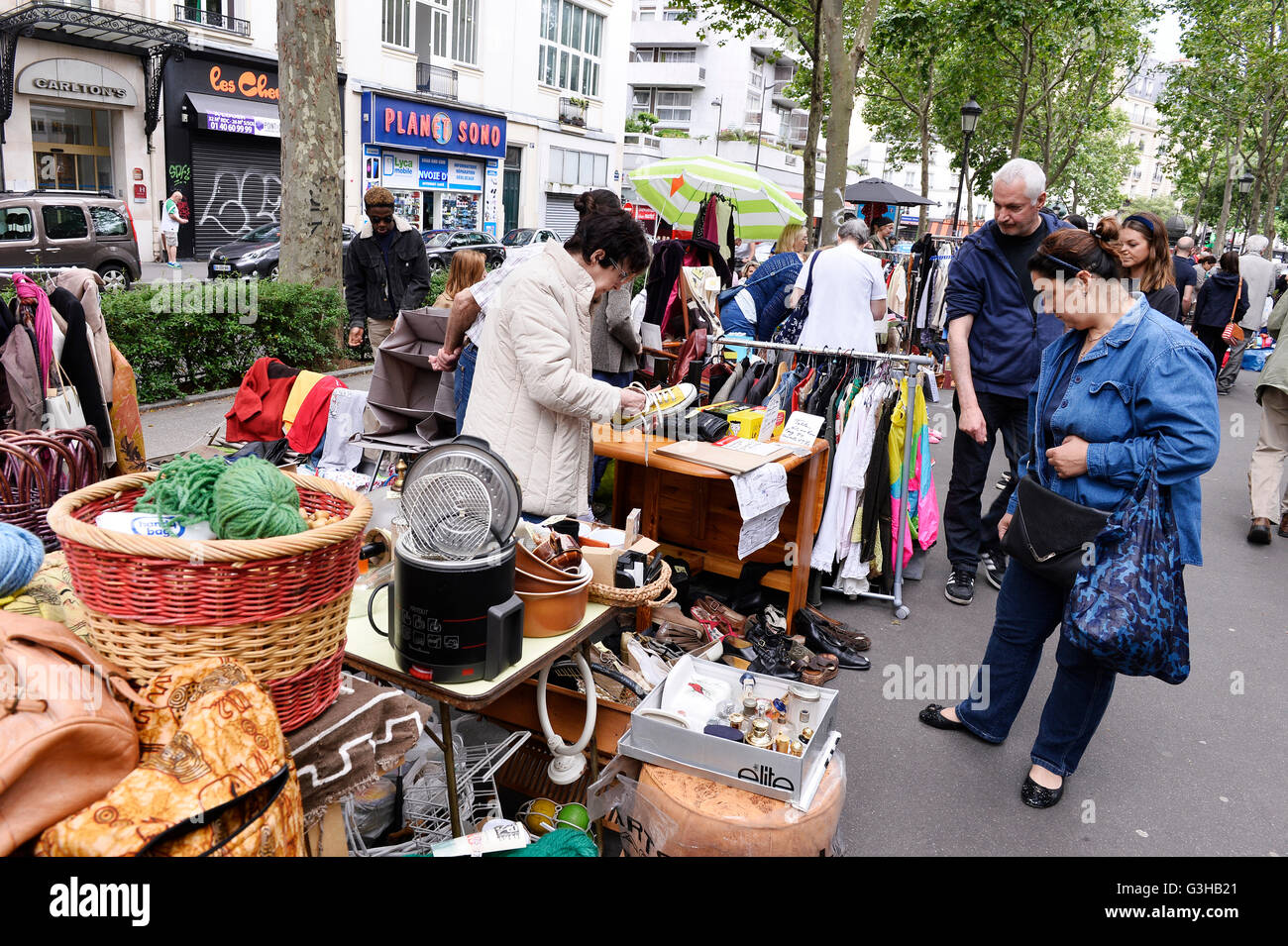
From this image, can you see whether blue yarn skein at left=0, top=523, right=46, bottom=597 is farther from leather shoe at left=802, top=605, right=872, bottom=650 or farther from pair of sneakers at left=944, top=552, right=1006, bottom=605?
pair of sneakers at left=944, top=552, right=1006, bottom=605

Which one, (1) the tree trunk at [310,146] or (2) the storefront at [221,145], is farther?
(2) the storefront at [221,145]

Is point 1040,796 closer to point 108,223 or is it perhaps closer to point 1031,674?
point 1031,674

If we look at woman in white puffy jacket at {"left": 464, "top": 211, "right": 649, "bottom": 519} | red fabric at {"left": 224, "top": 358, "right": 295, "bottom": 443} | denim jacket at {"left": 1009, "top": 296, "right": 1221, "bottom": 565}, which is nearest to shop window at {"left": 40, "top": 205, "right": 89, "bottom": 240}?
red fabric at {"left": 224, "top": 358, "right": 295, "bottom": 443}

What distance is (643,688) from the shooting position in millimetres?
3172

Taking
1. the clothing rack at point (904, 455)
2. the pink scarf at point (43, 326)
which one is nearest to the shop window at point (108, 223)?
the pink scarf at point (43, 326)

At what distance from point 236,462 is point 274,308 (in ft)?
22.5

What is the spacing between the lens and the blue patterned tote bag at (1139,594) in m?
2.86

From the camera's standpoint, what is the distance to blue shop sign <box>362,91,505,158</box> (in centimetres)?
2528

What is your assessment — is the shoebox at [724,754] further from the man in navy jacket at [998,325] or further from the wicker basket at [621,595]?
the man in navy jacket at [998,325]

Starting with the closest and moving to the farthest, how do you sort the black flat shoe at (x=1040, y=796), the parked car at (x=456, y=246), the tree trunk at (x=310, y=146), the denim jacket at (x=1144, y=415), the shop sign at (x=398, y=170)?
the denim jacket at (x=1144, y=415)
the black flat shoe at (x=1040, y=796)
the tree trunk at (x=310, y=146)
the parked car at (x=456, y=246)
the shop sign at (x=398, y=170)

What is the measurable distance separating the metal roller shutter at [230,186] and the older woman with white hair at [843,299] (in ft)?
61.8

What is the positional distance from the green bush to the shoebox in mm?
5866

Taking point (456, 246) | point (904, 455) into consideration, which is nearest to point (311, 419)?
point (904, 455)

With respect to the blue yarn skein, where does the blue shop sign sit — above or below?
above
